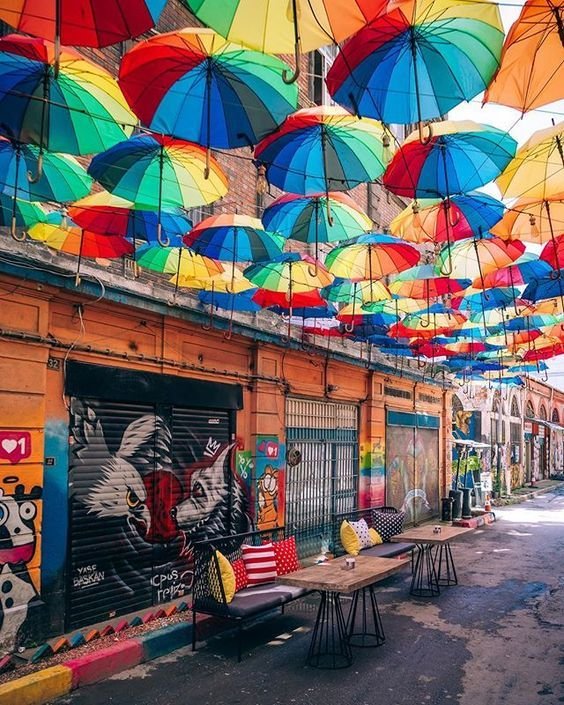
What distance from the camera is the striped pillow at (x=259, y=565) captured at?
943 cm

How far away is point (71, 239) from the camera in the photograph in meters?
8.12

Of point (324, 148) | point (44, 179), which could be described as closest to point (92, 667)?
point (44, 179)

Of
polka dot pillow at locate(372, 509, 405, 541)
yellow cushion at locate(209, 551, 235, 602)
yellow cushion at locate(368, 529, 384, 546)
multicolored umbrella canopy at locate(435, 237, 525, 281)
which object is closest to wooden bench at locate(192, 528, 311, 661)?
yellow cushion at locate(209, 551, 235, 602)

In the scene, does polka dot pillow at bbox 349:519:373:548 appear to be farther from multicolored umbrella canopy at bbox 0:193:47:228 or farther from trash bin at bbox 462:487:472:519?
trash bin at bbox 462:487:472:519

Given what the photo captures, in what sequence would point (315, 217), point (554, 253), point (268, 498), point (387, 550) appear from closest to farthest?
point (315, 217), point (554, 253), point (387, 550), point (268, 498)

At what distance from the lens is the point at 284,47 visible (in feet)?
15.2

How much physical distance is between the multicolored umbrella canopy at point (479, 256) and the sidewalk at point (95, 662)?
6.25 metres

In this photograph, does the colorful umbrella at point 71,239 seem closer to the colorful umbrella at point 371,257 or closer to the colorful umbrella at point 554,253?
the colorful umbrella at point 371,257

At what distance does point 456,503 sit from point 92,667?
17360 millimetres

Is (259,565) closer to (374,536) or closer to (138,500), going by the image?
(138,500)

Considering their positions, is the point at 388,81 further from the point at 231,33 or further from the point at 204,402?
the point at 204,402

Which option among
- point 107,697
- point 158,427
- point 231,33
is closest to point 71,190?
point 231,33

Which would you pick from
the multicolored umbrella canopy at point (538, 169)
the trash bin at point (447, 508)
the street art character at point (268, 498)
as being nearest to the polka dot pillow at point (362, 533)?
the street art character at point (268, 498)

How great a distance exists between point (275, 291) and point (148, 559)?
14.9 feet
